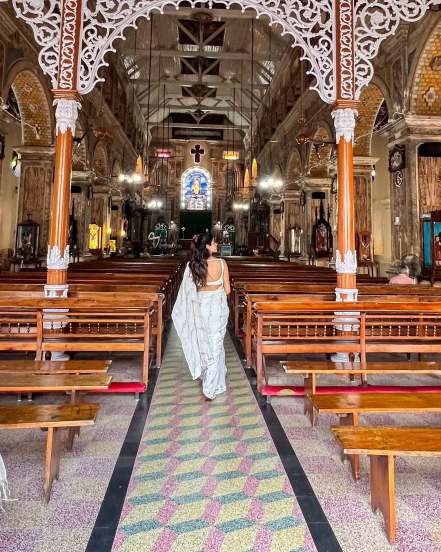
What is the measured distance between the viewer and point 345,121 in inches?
207

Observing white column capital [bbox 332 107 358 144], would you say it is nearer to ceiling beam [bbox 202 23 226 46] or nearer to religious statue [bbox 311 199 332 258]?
religious statue [bbox 311 199 332 258]

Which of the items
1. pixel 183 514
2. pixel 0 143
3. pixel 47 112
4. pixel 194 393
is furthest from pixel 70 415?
pixel 47 112

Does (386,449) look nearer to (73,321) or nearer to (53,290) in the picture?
(73,321)

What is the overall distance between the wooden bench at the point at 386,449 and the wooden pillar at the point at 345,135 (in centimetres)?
325

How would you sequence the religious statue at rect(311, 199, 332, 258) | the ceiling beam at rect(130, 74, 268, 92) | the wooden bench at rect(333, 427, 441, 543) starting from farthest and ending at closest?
1. the ceiling beam at rect(130, 74, 268, 92)
2. the religious statue at rect(311, 199, 332, 258)
3. the wooden bench at rect(333, 427, 441, 543)

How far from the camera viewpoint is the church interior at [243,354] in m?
1.99

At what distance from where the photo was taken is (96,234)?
16.1m

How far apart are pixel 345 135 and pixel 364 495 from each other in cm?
460

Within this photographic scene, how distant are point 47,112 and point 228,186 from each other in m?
20.3

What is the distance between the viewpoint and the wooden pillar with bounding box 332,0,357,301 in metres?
5.17

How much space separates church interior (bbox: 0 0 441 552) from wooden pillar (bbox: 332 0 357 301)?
22mm

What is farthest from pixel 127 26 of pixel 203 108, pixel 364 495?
pixel 203 108

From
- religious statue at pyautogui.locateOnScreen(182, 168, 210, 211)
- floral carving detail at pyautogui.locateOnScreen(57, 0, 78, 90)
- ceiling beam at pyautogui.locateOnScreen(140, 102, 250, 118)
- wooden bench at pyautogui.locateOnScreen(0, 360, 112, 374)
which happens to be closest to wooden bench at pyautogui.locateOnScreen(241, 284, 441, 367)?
wooden bench at pyautogui.locateOnScreen(0, 360, 112, 374)

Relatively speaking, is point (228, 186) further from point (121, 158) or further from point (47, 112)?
point (47, 112)
